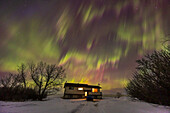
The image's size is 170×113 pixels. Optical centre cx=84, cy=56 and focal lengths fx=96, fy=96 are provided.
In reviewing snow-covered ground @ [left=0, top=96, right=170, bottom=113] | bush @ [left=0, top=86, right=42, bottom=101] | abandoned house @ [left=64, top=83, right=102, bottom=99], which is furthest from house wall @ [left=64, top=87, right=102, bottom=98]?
snow-covered ground @ [left=0, top=96, right=170, bottom=113]

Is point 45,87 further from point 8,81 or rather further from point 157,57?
point 157,57

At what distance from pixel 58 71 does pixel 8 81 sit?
40.9 ft

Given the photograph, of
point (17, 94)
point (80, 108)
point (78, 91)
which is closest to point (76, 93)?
point (78, 91)

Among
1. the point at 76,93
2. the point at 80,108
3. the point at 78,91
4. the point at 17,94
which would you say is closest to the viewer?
the point at 80,108

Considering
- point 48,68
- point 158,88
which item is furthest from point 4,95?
point 158,88

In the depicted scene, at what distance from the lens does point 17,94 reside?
2108 cm

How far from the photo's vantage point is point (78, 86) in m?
44.3

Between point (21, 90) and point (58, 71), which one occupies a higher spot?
point (58, 71)

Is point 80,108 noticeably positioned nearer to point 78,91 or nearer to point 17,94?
point 17,94

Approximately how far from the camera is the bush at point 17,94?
61.0 feet

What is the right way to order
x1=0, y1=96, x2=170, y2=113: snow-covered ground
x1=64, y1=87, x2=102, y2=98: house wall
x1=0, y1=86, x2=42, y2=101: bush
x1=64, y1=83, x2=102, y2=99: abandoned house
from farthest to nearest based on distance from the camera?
x1=64, y1=83, x2=102, y2=99: abandoned house, x1=64, y1=87, x2=102, y2=98: house wall, x1=0, y1=86, x2=42, y2=101: bush, x1=0, y1=96, x2=170, y2=113: snow-covered ground

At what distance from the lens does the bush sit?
18.6 m

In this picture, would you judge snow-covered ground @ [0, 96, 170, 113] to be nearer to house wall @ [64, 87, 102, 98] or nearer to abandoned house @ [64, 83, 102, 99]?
house wall @ [64, 87, 102, 98]

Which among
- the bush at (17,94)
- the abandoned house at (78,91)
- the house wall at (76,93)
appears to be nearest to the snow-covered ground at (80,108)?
the bush at (17,94)
